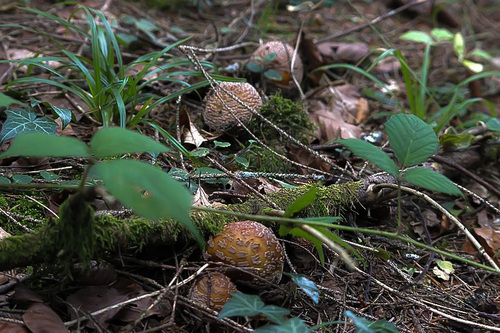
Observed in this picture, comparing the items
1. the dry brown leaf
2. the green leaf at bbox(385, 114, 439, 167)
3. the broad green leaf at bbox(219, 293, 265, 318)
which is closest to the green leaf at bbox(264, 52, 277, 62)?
the green leaf at bbox(385, 114, 439, 167)

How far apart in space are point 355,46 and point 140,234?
2.42m

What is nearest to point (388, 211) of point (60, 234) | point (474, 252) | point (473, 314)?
point (474, 252)

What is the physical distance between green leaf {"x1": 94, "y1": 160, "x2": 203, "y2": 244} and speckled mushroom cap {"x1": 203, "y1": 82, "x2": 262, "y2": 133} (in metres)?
1.30

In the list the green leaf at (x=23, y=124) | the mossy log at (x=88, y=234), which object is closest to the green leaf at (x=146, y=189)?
the mossy log at (x=88, y=234)

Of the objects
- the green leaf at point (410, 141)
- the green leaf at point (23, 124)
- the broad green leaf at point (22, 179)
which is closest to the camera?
the green leaf at point (410, 141)

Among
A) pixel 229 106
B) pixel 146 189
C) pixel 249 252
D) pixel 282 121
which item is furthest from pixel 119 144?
pixel 282 121

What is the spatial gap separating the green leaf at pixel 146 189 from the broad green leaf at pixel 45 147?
0.21 ft

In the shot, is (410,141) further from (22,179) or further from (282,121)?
(22,179)

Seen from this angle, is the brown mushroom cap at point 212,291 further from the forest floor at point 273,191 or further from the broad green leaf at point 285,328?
the broad green leaf at point 285,328

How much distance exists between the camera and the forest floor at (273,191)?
1.37m

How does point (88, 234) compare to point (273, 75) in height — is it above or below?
above

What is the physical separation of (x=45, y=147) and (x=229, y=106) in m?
1.37

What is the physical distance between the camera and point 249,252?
1.46 meters

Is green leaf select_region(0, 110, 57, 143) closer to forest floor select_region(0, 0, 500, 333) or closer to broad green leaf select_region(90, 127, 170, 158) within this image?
forest floor select_region(0, 0, 500, 333)
